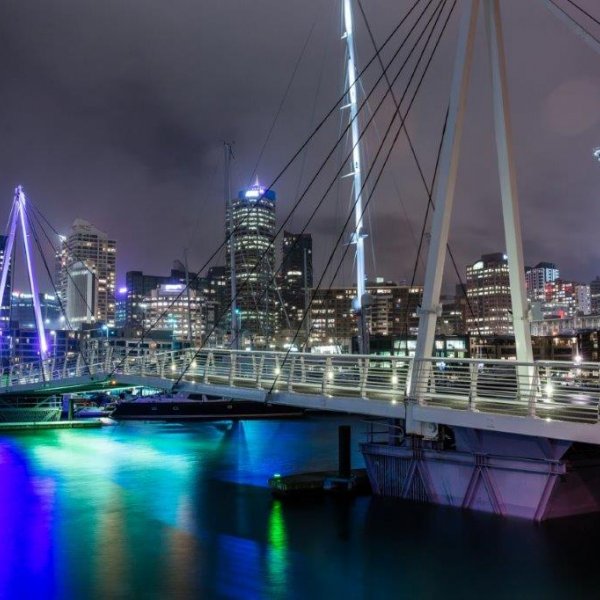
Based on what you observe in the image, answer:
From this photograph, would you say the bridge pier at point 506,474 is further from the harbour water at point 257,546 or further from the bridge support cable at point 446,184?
the bridge support cable at point 446,184

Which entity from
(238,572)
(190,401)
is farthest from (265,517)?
(190,401)

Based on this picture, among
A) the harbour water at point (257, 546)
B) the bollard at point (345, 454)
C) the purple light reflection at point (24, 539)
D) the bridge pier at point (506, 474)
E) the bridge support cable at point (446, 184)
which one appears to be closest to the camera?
the harbour water at point (257, 546)

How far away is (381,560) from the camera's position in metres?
19.3

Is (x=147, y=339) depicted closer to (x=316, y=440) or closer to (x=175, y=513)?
(x=316, y=440)

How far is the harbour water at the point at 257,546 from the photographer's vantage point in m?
17.3

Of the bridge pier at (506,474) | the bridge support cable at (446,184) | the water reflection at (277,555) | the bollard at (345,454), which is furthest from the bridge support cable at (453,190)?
the bollard at (345,454)

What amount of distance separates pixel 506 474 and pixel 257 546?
302 inches

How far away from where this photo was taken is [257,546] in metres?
20.8

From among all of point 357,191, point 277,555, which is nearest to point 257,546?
point 277,555

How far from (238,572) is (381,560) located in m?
3.91

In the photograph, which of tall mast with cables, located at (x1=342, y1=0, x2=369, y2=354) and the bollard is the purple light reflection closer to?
the bollard

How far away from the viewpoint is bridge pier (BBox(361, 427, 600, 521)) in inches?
800

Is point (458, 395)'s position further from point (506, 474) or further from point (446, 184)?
point (446, 184)

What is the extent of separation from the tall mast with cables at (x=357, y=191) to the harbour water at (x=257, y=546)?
842 cm
